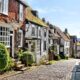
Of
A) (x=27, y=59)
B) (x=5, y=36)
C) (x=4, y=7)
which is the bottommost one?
(x=27, y=59)

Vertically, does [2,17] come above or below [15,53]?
above

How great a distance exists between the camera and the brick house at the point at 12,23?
26.0m

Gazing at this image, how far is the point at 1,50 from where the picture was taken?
790 inches

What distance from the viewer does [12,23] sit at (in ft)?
90.8

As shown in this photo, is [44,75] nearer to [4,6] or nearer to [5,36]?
[5,36]

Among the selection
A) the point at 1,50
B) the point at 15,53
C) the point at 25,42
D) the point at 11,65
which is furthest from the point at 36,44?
the point at 1,50

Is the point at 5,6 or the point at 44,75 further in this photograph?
the point at 5,6

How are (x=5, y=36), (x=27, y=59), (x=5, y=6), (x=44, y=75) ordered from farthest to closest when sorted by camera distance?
(x=27, y=59) → (x=5, y=6) → (x=5, y=36) → (x=44, y=75)

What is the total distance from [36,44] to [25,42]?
2289 millimetres

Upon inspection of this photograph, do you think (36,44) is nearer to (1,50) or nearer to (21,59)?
(21,59)

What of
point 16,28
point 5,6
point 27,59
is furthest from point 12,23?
point 27,59

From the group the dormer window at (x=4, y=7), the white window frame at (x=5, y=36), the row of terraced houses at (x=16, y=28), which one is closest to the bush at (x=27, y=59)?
the row of terraced houses at (x=16, y=28)

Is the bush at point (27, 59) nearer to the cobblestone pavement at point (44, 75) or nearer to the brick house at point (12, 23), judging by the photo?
the brick house at point (12, 23)

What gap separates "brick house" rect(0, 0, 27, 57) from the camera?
26.0 meters
